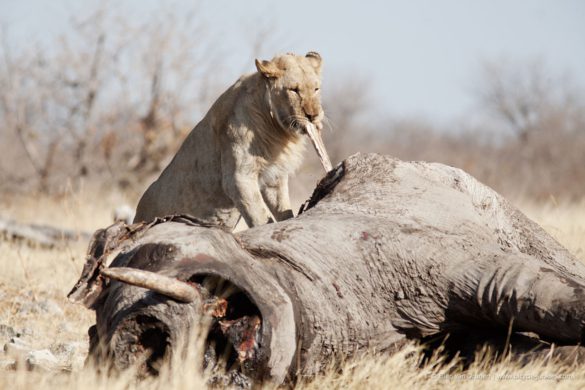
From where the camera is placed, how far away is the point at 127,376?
314 cm

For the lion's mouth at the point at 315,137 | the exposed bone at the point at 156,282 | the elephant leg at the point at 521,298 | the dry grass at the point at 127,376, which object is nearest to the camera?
the exposed bone at the point at 156,282

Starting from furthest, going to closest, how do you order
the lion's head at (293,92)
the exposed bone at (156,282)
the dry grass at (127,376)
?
the lion's head at (293,92)
the dry grass at (127,376)
the exposed bone at (156,282)

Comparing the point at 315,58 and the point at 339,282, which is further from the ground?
the point at 315,58

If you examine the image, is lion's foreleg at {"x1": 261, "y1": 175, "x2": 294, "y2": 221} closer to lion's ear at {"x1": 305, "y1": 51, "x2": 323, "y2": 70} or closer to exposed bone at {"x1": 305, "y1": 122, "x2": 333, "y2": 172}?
exposed bone at {"x1": 305, "y1": 122, "x2": 333, "y2": 172}

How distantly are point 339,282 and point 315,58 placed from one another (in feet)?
10.0

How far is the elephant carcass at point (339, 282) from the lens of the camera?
332 cm

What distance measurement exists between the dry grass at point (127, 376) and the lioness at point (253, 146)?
1126mm

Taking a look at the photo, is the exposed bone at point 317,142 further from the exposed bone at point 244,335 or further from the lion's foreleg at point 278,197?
the exposed bone at point 244,335

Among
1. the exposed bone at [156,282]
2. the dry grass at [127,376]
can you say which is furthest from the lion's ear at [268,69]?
the exposed bone at [156,282]

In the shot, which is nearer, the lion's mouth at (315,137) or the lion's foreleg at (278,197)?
the lion's mouth at (315,137)

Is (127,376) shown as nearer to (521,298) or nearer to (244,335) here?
(244,335)

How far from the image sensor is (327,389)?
136 inches

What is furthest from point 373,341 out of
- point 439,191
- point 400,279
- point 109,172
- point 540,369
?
point 109,172

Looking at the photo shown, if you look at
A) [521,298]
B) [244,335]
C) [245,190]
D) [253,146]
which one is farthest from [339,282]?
[253,146]
